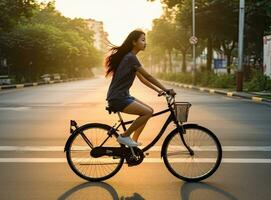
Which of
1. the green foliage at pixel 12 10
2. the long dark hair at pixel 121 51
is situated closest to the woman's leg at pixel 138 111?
the long dark hair at pixel 121 51

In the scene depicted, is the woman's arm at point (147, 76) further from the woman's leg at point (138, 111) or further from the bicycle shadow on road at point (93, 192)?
the bicycle shadow on road at point (93, 192)

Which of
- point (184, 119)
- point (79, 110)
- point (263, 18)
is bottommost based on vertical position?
point (79, 110)

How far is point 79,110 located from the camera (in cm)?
1827

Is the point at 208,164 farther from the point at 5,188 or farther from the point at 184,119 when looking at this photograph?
the point at 5,188

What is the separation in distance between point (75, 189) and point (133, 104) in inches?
49.5

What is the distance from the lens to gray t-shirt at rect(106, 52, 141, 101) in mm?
6410

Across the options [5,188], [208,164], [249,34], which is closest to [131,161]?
[208,164]

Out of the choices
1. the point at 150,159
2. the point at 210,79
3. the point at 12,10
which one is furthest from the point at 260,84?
the point at 150,159

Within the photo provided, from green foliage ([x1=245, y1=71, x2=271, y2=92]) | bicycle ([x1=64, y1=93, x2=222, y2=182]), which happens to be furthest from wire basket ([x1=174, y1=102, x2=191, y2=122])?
green foliage ([x1=245, y1=71, x2=271, y2=92])

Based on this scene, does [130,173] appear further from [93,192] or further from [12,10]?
[12,10]

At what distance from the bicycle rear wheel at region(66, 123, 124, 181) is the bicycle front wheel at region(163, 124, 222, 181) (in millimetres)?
662

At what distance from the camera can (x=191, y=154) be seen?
268 inches

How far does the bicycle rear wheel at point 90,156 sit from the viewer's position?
671 centimetres

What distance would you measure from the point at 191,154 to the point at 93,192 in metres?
1.46
